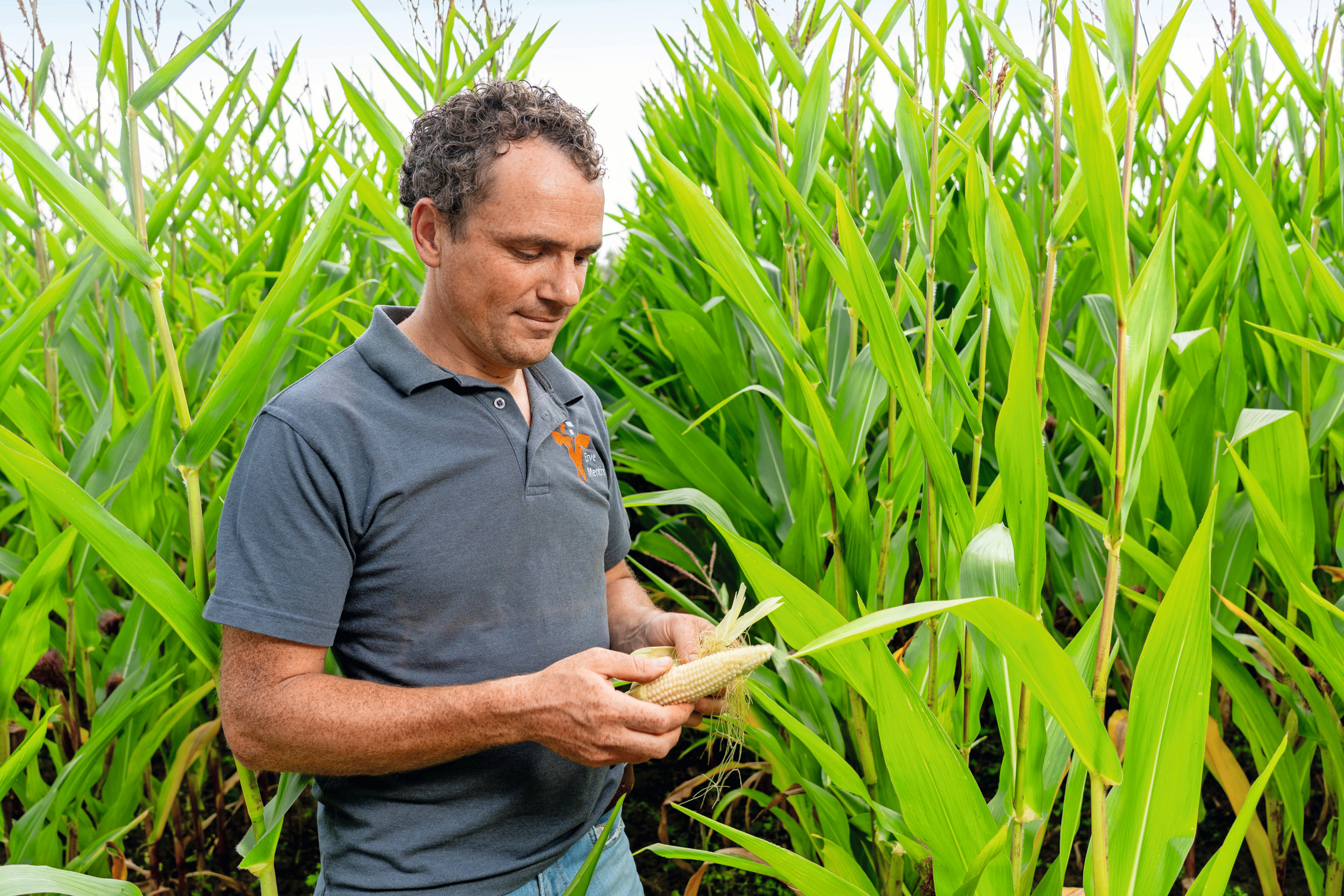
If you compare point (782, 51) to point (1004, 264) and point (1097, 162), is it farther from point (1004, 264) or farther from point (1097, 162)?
point (1097, 162)

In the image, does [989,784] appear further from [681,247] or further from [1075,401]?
[681,247]

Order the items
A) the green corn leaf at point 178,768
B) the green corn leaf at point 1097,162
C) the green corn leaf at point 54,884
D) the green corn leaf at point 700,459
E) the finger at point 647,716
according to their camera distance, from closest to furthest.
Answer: the green corn leaf at point 1097,162 → the green corn leaf at point 54,884 → the finger at point 647,716 → the green corn leaf at point 178,768 → the green corn leaf at point 700,459

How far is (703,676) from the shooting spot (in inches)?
33.6

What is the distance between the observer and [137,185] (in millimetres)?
948

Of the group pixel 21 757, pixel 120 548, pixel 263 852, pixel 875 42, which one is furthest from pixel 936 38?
pixel 21 757

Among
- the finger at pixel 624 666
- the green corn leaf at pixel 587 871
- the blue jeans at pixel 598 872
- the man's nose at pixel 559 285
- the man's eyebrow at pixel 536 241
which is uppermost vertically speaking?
the man's eyebrow at pixel 536 241

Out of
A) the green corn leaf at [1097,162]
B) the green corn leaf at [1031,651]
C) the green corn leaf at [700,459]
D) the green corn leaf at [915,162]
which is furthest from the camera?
the green corn leaf at [700,459]

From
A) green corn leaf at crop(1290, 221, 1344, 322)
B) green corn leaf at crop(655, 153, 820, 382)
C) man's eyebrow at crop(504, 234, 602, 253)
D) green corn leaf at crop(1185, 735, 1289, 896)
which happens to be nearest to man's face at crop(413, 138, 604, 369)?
man's eyebrow at crop(504, 234, 602, 253)

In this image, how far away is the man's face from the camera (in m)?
0.98

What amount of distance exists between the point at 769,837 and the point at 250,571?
125 cm

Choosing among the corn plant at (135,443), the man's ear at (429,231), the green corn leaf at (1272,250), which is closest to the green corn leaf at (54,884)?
the corn plant at (135,443)

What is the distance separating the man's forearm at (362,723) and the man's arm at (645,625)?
0.76 ft

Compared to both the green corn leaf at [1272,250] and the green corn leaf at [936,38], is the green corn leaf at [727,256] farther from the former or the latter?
the green corn leaf at [1272,250]

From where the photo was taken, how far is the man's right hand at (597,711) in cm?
82
